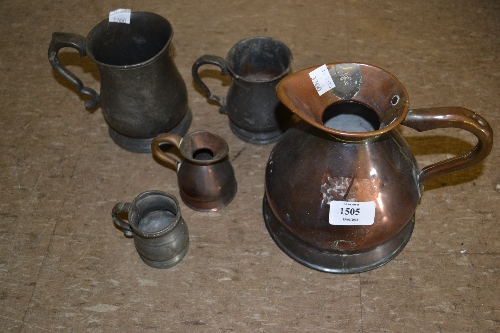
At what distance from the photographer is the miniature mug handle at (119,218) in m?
1.54

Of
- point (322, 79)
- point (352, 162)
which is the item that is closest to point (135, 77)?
point (322, 79)

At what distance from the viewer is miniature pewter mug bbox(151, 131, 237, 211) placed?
162 centimetres

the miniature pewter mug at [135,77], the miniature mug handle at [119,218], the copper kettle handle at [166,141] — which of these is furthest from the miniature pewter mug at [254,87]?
the miniature mug handle at [119,218]

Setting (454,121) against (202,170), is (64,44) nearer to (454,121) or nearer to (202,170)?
(202,170)

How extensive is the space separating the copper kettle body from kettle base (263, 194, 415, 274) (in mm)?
30

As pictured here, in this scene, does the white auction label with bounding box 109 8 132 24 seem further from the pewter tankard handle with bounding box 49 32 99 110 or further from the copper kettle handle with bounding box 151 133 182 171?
the copper kettle handle with bounding box 151 133 182 171

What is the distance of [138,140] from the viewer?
1896 millimetres

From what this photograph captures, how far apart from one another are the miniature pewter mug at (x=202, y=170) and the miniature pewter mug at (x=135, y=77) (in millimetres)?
153

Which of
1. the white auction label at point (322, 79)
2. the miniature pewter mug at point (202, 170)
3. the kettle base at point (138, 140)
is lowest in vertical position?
the kettle base at point (138, 140)

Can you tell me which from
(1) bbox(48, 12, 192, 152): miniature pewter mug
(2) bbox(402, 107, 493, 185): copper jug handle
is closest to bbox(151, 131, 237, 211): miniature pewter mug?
(1) bbox(48, 12, 192, 152): miniature pewter mug

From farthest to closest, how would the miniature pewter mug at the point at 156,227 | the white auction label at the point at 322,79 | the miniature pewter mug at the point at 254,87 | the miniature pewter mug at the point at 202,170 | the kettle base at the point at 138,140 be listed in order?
the kettle base at the point at 138,140 < the miniature pewter mug at the point at 254,87 < the miniature pewter mug at the point at 202,170 < the miniature pewter mug at the point at 156,227 < the white auction label at the point at 322,79

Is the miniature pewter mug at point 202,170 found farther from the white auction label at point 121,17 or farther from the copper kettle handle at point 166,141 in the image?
the white auction label at point 121,17

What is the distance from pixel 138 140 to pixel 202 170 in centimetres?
40

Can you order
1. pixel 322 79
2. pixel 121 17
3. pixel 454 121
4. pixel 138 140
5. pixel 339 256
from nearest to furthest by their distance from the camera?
pixel 454 121
pixel 322 79
pixel 339 256
pixel 121 17
pixel 138 140
